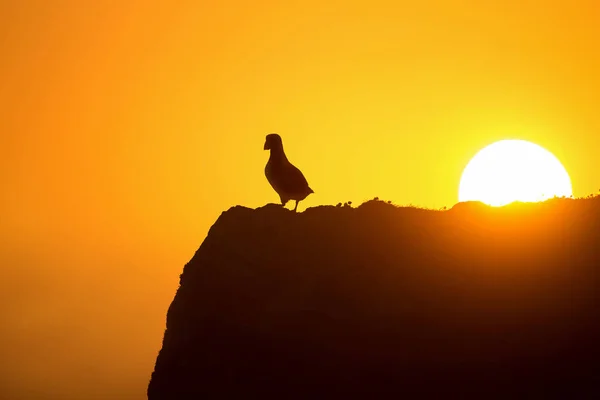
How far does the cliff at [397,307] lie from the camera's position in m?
16.3

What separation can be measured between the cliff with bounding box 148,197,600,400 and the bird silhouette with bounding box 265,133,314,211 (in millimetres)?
1383

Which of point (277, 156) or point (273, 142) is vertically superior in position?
point (273, 142)

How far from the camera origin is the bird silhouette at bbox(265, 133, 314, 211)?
22.2 metres

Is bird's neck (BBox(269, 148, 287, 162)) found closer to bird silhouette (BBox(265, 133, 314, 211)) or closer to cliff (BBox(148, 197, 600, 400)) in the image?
bird silhouette (BBox(265, 133, 314, 211))

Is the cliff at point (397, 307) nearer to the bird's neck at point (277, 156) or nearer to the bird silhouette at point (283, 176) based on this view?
the bird silhouette at point (283, 176)

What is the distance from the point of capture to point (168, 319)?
74.1 feet

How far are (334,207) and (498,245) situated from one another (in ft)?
14.3

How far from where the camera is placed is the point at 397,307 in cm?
1741

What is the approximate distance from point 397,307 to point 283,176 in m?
6.31

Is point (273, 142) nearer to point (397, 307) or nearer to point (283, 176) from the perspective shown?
point (283, 176)

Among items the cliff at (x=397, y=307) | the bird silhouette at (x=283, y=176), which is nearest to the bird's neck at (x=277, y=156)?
the bird silhouette at (x=283, y=176)

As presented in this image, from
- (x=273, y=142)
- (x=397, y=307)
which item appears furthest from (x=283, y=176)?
(x=397, y=307)

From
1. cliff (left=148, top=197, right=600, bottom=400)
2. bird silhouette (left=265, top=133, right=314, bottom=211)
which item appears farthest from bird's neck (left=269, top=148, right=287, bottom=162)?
cliff (left=148, top=197, right=600, bottom=400)

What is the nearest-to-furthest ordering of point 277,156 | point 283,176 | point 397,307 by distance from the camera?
1. point 397,307
2. point 283,176
3. point 277,156
